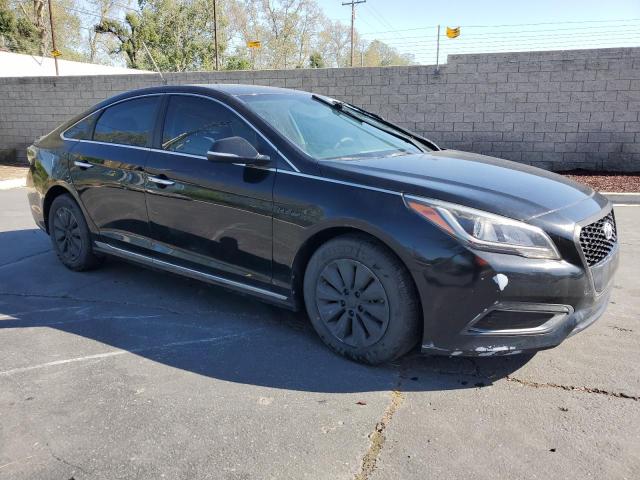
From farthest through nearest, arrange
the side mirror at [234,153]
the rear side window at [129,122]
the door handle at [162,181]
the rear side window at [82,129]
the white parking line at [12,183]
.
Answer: the white parking line at [12,183] → the rear side window at [82,129] → the rear side window at [129,122] → the door handle at [162,181] → the side mirror at [234,153]

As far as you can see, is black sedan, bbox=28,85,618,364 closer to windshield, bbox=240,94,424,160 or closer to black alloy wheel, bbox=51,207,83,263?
windshield, bbox=240,94,424,160

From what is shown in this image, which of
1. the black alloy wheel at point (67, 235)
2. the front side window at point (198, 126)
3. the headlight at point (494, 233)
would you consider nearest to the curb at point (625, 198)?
the headlight at point (494, 233)

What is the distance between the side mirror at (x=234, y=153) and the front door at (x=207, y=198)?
0.28ft

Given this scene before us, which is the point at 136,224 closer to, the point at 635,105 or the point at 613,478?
the point at 613,478

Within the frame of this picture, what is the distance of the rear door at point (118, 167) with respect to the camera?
165 inches

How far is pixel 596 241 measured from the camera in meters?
2.98

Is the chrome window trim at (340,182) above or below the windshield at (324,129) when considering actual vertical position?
below

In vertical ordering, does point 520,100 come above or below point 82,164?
above

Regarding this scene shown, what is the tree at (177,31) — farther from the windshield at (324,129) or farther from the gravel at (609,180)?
the windshield at (324,129)

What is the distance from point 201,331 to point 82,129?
2.42 metres

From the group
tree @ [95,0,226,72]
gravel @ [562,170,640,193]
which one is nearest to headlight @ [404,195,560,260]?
gravel @ [562,170,640,193]

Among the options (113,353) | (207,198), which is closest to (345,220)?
(207,198)

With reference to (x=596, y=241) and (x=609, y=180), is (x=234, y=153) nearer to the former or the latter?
(x=596, y=241)

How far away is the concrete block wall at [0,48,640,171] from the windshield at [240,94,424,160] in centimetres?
718
